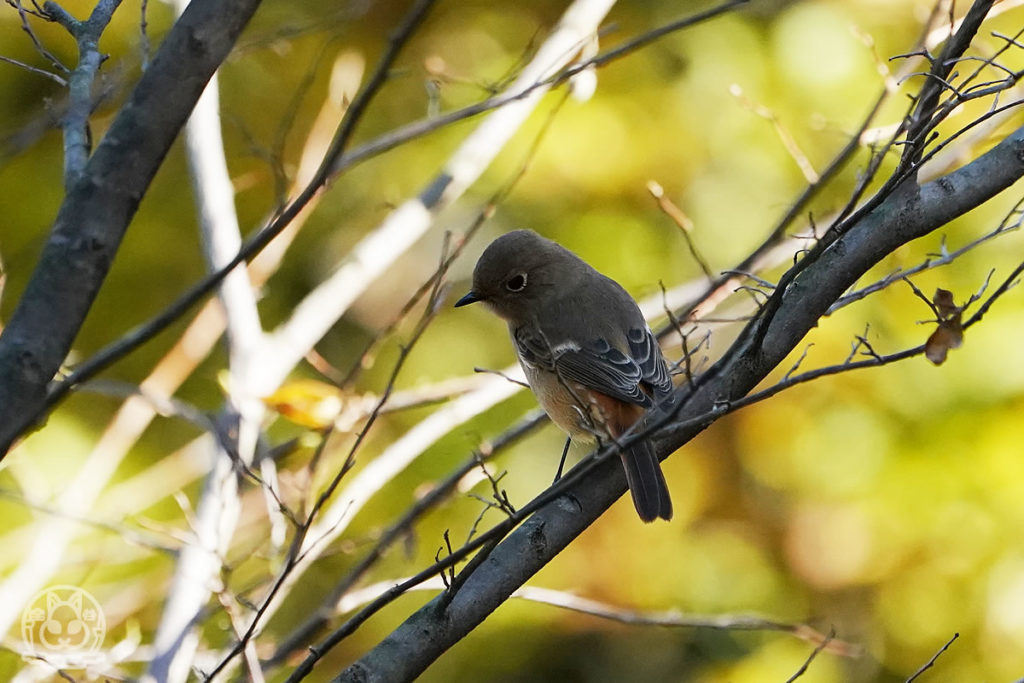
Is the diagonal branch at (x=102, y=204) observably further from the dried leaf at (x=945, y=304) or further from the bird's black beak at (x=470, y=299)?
the bird's black beak at (x=470, y=299)

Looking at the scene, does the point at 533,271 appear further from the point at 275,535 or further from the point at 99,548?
the point at 99,548

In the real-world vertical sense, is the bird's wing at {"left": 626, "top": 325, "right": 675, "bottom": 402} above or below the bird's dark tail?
above

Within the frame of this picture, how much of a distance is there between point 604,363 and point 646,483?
2.80 ft

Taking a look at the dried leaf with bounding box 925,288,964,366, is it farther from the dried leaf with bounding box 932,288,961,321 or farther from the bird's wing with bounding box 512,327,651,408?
the bird's wing with bounding box 512,327,651,408

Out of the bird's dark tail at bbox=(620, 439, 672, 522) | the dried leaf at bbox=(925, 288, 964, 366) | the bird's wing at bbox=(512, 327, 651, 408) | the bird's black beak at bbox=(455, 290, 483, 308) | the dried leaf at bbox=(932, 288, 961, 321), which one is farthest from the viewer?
the bird's black beak at bbox=(455, 290, 483, 308)

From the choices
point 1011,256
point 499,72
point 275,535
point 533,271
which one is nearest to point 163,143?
point 275,535

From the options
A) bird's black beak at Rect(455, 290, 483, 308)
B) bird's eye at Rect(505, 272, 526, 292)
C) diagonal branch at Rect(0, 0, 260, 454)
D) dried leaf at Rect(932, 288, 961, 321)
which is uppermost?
Answer: bird's eye at Rect(505, 272, 526, 292)

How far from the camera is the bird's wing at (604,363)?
392 cm

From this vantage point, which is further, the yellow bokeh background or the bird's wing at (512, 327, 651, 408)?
the yellow bokeh background

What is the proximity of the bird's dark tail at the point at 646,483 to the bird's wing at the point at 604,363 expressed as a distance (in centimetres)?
58

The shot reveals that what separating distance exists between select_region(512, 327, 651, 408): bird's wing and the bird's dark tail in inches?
22.7

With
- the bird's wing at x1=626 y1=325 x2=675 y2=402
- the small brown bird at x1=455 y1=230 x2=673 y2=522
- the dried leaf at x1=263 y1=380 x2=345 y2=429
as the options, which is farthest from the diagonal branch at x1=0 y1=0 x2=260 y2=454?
the bird's wing at x1=626 y1=325 x2=675 y2=402

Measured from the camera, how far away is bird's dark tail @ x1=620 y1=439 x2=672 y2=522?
327 centimetres

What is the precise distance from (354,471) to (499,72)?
7.29ft
